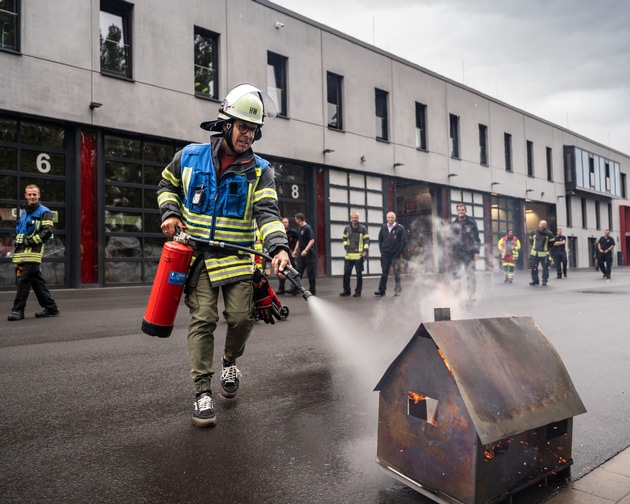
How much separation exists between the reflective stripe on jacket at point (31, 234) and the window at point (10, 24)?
25.3 feet

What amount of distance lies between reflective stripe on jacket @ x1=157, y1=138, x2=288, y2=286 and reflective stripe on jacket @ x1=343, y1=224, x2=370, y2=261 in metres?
9.24

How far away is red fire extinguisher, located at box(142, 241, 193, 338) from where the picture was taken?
341 centimetres

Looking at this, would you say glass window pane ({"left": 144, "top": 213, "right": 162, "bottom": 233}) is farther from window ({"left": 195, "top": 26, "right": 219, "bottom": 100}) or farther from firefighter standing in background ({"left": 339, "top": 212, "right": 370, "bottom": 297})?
firefighter standing in background ({"left": 339, "top": 212, "right": 370, "bottom": 297})

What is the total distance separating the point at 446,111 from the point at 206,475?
26.5 m

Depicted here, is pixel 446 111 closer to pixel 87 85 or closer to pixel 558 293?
pixel 558 293

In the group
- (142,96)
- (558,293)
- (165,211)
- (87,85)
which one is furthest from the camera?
(142,96)

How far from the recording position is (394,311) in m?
9.54

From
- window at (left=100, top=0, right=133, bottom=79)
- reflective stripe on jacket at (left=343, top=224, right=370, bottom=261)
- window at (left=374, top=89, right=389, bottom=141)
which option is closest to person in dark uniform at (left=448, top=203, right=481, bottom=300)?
reflective stripe on jacket at (left=343, top=224, right=370, bottom=261)

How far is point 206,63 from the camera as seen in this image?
1778 cm

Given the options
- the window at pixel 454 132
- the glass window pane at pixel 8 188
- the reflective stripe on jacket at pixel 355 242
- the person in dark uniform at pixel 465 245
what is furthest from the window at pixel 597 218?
the glass window pane at pixel 8 188

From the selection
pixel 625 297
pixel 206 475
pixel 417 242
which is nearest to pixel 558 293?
pixel 625 297

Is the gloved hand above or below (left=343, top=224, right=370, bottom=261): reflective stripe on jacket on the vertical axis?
below

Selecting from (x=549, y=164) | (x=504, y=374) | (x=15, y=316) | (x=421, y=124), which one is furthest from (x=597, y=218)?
(x=504, y=374)

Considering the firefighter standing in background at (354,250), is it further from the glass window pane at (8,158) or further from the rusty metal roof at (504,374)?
the rusty metal roof at (504,374)
